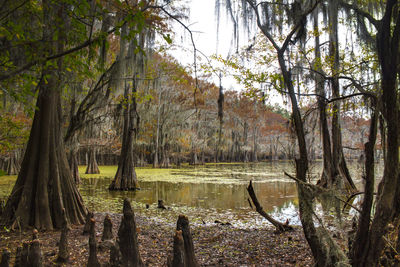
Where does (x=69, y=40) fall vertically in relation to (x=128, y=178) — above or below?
above

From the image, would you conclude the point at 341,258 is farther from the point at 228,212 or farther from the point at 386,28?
the point at 228,212

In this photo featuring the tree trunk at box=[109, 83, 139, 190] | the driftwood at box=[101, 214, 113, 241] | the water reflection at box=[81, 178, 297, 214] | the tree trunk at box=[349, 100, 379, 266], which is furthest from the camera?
the tree trunk at box=[109, 83, 139, 190]

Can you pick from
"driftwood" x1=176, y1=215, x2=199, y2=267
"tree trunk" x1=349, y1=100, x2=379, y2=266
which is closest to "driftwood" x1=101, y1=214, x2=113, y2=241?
"driftwood" x1=176, y1=215, x2=199, y2=267

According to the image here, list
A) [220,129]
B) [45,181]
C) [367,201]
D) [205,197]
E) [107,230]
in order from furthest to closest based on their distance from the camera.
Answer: [205,197], [220,129], [45,181], [107,230], [367,201]

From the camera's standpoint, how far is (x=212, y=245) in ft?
15.1

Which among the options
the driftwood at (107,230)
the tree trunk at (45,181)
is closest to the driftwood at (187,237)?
the driftwood at (107,230)

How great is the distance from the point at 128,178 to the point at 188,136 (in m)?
16.7

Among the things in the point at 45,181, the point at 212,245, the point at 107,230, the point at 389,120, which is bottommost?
the point at 212,245

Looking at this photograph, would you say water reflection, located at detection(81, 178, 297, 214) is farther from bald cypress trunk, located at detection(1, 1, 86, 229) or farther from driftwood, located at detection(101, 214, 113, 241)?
driftwood, located at detection(101, 214, 113, 241)

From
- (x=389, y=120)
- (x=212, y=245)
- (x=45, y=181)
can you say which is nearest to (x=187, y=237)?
(x=212, y=245)

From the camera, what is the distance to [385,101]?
247cm

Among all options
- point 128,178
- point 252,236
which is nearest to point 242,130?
point 128,178

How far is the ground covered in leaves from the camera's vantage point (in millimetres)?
3759

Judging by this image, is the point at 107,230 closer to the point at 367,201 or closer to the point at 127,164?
the point at 367,201
